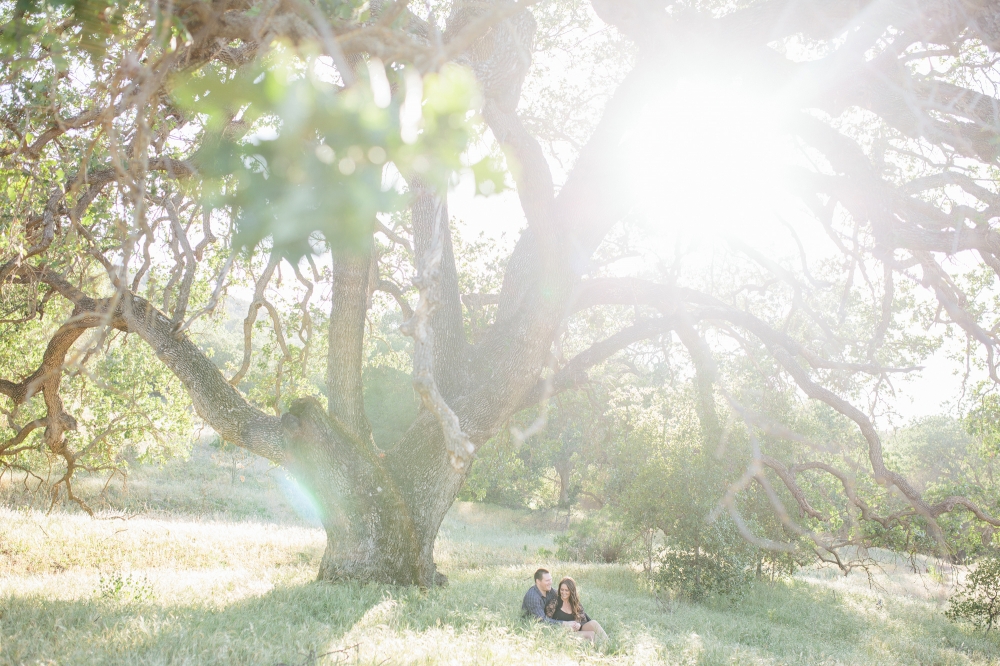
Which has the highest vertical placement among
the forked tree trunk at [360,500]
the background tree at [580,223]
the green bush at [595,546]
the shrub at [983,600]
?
the background tree at [580,223]

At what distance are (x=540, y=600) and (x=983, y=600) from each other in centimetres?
1090

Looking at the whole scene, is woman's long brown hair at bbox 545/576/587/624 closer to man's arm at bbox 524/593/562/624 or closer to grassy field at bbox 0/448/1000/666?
man's arm at bbox 524/593/562/624

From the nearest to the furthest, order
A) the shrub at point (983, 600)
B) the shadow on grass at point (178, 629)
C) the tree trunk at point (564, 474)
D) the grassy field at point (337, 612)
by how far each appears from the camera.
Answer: the shadow on grass at point (178, 629) < the grassy field at point (337, 612) < the shrub at point (983, 600) < the tree trunk at point (564, 474)

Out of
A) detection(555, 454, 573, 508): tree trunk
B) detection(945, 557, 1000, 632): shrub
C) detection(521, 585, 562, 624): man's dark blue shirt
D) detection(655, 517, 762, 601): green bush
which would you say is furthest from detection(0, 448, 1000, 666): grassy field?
detection(555, 454, 573, 508): tree trunk

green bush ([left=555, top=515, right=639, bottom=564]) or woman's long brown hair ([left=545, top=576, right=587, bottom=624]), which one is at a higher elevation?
woman's long brown hair ([left=545, top=576, right=587, bottom=624])

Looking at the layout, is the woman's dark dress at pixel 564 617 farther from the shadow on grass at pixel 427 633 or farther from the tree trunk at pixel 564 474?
the tree trunk at pixel 564 474

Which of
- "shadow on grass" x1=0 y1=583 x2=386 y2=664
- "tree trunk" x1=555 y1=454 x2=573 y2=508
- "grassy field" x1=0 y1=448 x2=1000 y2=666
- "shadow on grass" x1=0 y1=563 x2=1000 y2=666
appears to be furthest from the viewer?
"tree trunk" x1=555 y1=454 x2=573 y2=508

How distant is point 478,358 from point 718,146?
4.66m

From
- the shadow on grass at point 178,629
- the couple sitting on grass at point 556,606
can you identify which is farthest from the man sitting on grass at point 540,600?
the shadow on grass at point 178,629

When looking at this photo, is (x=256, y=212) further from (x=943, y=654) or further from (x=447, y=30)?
(x=943, y=654)

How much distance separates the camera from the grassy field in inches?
203

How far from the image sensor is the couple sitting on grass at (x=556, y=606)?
7.93m

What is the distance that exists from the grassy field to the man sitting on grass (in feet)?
1.12

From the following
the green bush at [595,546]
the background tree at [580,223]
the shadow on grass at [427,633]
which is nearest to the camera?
the shadow on grass at [427,633]
